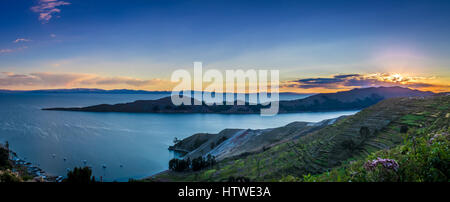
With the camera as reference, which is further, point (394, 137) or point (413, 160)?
point (394, 137)

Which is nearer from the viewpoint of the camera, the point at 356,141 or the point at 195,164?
the point at 356,141

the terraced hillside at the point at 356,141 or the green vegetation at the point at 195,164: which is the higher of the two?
the terraced hillside at the point at 356,141

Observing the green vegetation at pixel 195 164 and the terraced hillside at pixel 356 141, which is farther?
the green vegetation at pixel 195 164

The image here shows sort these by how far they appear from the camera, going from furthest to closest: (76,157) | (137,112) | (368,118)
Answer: (137,112) < (76,157) < (368,118)

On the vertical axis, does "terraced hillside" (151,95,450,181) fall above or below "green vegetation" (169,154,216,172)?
above

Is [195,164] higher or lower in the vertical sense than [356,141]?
lower

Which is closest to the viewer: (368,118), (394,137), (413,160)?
(413,160)

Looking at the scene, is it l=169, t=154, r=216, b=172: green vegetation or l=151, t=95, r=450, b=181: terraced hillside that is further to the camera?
l=169, t=154, r=216, b=172: green vegetation
